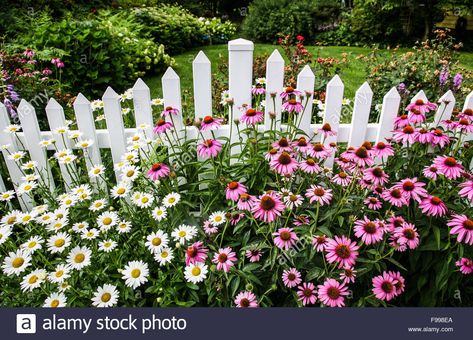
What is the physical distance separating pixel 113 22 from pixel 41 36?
2.33m

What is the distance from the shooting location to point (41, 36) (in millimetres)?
4461

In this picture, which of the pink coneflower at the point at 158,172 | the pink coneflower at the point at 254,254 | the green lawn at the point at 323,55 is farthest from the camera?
the green lawn at the point at 323,55

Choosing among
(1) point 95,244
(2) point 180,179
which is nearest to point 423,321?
(2) point 180,179

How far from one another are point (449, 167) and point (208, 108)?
1.32 metres

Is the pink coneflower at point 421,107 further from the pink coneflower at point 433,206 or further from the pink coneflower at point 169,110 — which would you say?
the pink coneflower at point 169,110

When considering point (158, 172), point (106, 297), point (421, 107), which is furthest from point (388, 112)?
point (106, 297)

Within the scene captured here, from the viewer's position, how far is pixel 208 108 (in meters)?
2.36

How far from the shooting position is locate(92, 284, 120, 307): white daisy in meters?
1.65

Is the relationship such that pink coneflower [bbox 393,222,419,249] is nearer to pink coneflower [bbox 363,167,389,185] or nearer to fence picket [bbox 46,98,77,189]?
pink coneflower [bbox 363,167,389,185]

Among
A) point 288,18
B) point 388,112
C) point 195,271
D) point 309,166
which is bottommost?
point 195,271

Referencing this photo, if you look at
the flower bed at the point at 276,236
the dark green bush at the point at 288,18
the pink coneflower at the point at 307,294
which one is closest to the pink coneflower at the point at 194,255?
the flower bed at the point at 276,236

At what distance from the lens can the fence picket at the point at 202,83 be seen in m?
2.21

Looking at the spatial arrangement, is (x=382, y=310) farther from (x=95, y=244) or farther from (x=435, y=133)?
(x=95, y=244)

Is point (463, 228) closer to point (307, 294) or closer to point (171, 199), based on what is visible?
point (307, 294)
